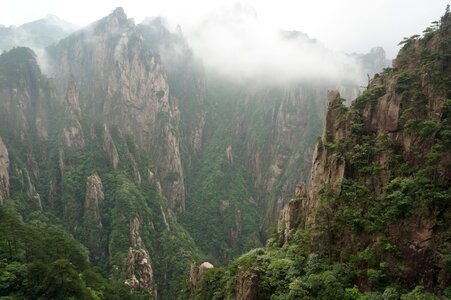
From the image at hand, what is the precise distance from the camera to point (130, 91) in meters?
160

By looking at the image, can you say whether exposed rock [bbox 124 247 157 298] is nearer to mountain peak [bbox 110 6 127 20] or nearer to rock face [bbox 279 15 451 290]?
rock face [bbox 279 15 451 290]

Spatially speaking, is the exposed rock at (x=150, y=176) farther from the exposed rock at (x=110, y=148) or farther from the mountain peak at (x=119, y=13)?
the mountain peak at (x=119, y=13)

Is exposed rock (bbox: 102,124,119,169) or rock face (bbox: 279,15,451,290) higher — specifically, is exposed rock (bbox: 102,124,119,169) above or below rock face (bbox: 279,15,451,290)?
above

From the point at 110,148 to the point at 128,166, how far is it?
730 centimetres

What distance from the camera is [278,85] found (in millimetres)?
194625

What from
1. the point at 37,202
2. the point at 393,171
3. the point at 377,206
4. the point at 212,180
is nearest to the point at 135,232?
the point at 37,202

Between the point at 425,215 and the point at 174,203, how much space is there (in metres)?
121

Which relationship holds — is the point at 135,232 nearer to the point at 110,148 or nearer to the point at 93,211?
the point at 93,211

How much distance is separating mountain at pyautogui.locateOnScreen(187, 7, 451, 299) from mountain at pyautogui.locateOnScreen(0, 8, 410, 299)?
19.3 ft

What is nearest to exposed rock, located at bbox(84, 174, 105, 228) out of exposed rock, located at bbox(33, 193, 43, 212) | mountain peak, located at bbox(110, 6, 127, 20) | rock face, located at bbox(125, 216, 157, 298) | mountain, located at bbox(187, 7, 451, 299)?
exposed rock, located at bbox(33, 193, 43, 212)

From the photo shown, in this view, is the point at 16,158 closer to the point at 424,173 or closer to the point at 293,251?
the point at 293,251

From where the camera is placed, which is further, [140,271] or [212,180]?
[212,180]

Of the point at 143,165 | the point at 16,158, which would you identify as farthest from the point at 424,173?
the point at 143,165

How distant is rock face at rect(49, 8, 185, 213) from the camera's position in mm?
157500
